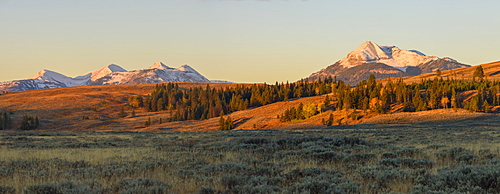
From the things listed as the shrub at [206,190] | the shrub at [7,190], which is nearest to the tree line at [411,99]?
the shrub at [206,190]

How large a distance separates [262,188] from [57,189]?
469 centimetres

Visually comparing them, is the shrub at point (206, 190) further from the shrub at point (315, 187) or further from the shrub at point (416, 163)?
the shrub at point (416, 163)

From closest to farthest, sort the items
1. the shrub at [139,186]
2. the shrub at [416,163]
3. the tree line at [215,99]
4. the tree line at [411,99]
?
the shrub at [139,186], the shrub at [416,163], the tree line at [411,99], the tree line at [215,99]

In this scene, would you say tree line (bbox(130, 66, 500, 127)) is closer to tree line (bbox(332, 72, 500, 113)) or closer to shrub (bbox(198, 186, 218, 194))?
tree line (bbox(332, 72, 500, 113))

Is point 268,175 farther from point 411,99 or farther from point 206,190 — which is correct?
point 411,99

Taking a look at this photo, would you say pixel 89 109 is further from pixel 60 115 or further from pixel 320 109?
pixel 320 109

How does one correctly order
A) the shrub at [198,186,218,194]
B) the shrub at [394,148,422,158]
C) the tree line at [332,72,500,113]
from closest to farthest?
the shrub at [198,186,218,194] → the shrub at [394,148,422,158] → the tree line at [332,72,500,113]

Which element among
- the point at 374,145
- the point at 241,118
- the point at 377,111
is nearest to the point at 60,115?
the point at 241,118

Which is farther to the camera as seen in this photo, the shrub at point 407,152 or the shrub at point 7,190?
the shrub at point 407,152

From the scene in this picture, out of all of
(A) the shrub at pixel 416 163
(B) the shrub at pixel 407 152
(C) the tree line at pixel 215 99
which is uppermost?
(A) the shrub at pixel 416 163

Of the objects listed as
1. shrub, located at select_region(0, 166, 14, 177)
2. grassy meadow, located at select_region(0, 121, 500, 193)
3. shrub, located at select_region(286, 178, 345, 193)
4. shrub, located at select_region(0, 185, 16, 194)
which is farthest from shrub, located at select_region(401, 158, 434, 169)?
shrub, located at select_region(0, 166, 14, 177)

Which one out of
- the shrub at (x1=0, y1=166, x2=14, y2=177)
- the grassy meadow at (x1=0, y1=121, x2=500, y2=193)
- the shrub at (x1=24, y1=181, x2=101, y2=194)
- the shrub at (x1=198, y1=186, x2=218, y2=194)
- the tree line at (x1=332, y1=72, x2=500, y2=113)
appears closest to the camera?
the shrub at (x1=24, y1=181, x2=101, y2=194)

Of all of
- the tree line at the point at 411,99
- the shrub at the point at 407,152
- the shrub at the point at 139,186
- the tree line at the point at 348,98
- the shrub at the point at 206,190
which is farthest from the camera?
the tree line at the point at 348,98

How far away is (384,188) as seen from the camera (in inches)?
381
